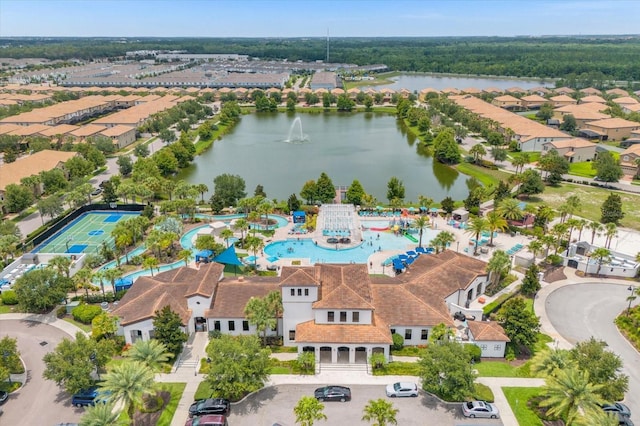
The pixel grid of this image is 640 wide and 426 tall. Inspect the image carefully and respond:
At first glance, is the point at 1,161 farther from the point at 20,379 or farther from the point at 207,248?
the point at 20,379

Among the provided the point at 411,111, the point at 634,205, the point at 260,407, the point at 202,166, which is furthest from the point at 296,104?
the point at 260,407

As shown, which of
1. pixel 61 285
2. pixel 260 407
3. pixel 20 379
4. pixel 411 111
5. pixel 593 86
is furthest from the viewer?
pixel 593 86

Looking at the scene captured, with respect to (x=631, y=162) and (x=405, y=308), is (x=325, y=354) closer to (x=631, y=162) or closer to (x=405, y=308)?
(x=405, y=308)

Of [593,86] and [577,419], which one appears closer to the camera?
[577,419]

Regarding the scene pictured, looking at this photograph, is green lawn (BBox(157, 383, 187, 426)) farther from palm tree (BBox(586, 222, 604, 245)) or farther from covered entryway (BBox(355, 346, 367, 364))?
palm tree (BBox(586, 222, 604, 245))

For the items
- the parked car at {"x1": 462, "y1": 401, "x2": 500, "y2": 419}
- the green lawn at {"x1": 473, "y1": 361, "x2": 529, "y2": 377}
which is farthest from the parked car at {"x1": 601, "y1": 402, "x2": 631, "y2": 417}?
the parked car at {"x1": 462, "y1": 401, "x2": 500, "y2": 419}

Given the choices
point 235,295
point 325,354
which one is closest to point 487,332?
point 325,354
